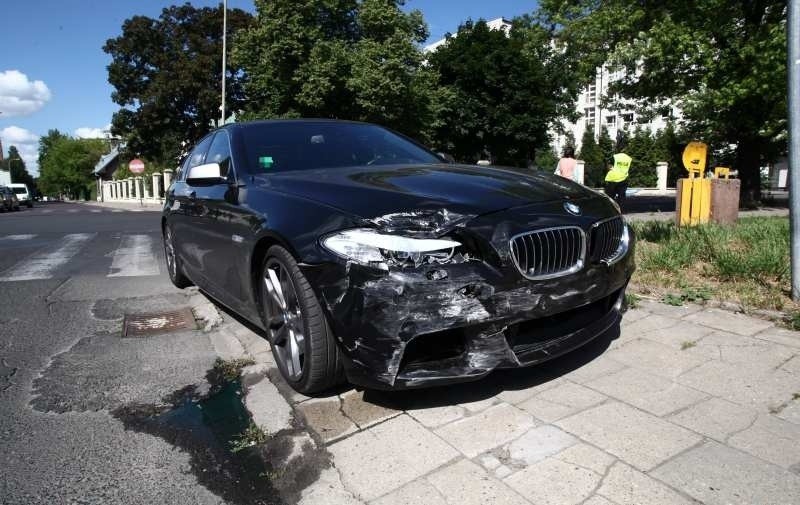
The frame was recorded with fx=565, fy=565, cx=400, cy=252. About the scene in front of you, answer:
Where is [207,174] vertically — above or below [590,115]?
below

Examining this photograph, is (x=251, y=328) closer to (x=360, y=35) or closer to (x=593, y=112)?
(x=360, y=35)

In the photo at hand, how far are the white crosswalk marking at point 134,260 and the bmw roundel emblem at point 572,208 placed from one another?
6.03 meters

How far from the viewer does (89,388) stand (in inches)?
137

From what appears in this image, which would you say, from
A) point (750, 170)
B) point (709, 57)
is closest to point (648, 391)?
point (709, 57)

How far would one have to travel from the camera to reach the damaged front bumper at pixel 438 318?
8.06 feet

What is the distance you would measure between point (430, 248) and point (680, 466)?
133cm

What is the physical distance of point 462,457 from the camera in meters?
2.41

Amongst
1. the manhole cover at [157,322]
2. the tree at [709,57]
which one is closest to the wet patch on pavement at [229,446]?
the manhole cover at [157,322]

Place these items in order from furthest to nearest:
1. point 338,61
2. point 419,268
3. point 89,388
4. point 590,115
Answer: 1. point 590,115
2. point 338,61
3. point 89,388
4. point 419,268

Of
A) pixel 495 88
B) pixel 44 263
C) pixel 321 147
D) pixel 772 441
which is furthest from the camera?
pixel 495 88

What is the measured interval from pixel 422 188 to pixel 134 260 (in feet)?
23.2

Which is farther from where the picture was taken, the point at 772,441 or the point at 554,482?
the point at 772,441

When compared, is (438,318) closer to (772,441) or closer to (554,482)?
(554,482)

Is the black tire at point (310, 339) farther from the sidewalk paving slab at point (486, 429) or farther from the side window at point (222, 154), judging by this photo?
the side window at point (222, 154)
